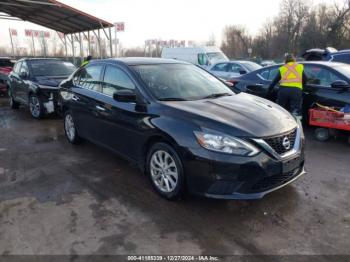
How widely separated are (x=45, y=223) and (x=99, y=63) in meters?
2.81

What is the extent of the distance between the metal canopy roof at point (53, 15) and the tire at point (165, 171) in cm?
1215

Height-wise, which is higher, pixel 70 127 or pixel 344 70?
pixel 344 70

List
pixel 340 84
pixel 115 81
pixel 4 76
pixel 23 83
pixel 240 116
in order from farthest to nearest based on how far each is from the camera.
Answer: pixel 4 76 < pixel 23 83 < pixel 340 84 < pixel 115 81 < pixel 240 116

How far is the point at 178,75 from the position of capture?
4707 millimetres

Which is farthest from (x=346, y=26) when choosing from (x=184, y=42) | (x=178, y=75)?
(x=178, y=75)

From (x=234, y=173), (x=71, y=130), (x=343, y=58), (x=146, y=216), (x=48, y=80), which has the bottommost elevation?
(x=146, y=216)

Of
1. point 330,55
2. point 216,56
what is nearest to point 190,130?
point 330,55

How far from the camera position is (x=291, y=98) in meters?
6.61

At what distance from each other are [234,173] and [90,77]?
330cm

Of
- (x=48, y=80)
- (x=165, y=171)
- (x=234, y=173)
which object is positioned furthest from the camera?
(x=48, y=80)

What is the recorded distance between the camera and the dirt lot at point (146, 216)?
3.04 m

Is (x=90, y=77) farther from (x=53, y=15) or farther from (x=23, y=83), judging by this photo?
(x=53, y=15)

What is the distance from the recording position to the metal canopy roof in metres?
14.3

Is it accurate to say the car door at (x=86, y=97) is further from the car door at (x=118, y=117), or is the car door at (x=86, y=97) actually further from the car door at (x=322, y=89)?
the car door at (x=322, y=89)
